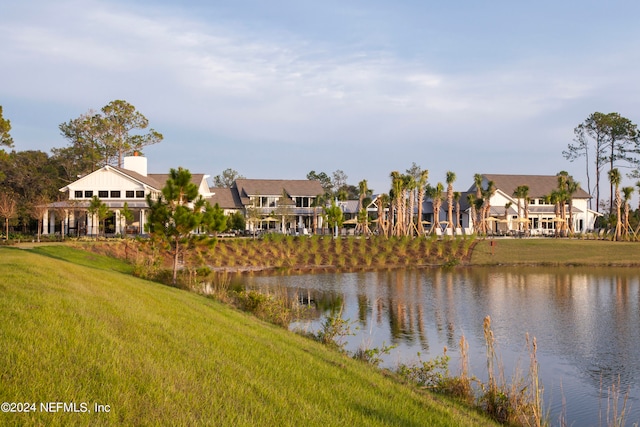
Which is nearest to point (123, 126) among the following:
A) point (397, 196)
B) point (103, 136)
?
point (103, 136)

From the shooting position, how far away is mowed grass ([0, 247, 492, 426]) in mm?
5930

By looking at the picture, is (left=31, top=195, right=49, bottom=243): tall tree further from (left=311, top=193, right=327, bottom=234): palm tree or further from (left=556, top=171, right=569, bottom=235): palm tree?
(left=556, top=171, right=569, bottom=235): palm tree

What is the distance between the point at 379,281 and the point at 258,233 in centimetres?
2321

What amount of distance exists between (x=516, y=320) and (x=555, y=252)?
93.1ft

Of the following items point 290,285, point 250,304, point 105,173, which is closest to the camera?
point 250,304

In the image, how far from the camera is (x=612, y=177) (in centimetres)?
5353

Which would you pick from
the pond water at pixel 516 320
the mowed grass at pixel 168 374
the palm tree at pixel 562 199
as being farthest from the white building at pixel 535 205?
the mowed grass at pixel 168 374

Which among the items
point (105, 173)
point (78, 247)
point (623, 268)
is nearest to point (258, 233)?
point (105, 173)

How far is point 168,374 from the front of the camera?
707cm

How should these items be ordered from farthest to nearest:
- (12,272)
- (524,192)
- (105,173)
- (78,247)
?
1. (524,192)
2. (105,173)
3. (78,247)
4. (12,272)

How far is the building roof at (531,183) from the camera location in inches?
2761

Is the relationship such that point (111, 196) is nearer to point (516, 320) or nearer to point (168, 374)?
point (516, 320)

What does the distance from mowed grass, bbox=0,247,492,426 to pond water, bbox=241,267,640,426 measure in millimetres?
4070

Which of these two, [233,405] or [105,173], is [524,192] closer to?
[105,173]
